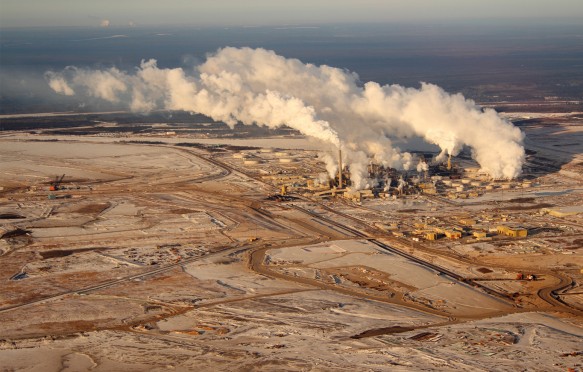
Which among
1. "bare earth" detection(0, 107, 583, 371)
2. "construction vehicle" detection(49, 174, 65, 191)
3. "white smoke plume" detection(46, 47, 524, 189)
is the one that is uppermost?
"white smoke plume" detection(46, 47, 524, 189)

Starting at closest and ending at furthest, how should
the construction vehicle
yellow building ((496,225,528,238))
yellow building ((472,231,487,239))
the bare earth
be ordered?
the bare earth
yellow building ((472,231,487,239))
yellow building ((496,225,528,238))
the construction vehicle

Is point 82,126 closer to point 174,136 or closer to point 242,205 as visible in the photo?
point 174,136

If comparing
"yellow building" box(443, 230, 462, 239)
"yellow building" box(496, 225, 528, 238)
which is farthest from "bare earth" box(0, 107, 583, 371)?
"yellow building" box(443, 230, 462, 239)

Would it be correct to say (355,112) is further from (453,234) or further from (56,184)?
(56,184)

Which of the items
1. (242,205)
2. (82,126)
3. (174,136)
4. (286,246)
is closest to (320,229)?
(286,246)

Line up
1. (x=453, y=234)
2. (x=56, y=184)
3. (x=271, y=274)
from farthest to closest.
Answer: (x=56, y=184), (x=453, y=234), (x=271, y=274)

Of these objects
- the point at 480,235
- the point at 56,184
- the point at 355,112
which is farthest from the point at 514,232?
the point at 56,184

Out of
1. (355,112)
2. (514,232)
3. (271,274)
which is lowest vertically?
(271,274)

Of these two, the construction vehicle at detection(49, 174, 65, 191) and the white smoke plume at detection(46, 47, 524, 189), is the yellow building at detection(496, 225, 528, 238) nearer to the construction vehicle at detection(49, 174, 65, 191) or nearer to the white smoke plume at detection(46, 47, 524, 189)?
the white smoke plume at detection(46, 47, 524, 189)

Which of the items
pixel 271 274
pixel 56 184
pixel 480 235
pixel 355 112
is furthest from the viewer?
pixel 355 112

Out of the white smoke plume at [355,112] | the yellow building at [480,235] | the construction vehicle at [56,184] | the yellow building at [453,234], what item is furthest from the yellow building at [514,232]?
the construction vehicle at [56,184]
